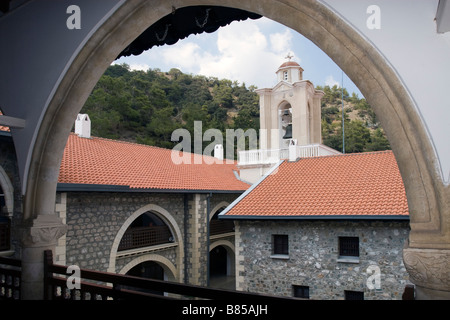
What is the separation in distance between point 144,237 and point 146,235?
111 mm

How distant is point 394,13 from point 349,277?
853cm

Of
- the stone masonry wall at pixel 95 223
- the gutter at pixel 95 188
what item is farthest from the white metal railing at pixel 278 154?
the stone masonry wall at pixel 95 223

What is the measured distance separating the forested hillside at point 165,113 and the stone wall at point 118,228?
1673 cm

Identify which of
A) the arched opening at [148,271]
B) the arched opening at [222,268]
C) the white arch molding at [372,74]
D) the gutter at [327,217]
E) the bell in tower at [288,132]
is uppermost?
the bell in tower at [288,132]

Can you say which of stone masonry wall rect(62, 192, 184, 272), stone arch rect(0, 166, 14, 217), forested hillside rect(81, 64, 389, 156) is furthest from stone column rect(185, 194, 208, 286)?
forested hillside rect(81, 64, 389, 156)

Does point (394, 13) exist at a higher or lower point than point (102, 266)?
higher

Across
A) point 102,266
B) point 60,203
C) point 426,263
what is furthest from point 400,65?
point 102,266

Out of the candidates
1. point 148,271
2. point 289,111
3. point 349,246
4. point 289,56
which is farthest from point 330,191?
point 148,271

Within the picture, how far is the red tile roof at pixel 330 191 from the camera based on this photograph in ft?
29.9

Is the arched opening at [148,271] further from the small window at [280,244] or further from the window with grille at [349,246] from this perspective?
the window with grille at [349,246]

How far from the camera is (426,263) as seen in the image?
148 centimetres
